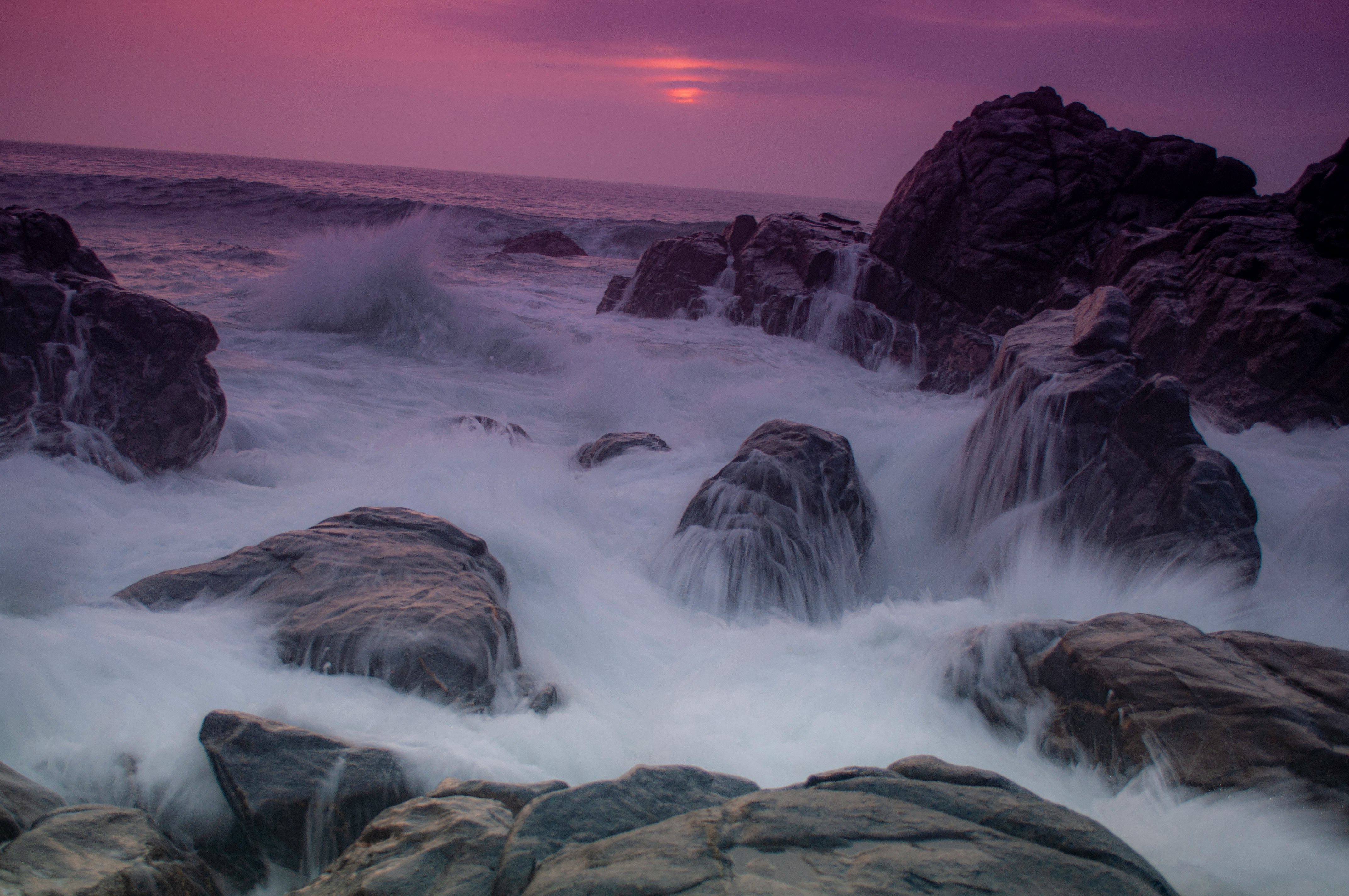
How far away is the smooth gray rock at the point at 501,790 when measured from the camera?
216cm

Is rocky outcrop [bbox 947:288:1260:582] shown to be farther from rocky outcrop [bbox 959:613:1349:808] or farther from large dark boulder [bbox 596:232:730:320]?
large dark boulder [bbox 596:232:730:320]

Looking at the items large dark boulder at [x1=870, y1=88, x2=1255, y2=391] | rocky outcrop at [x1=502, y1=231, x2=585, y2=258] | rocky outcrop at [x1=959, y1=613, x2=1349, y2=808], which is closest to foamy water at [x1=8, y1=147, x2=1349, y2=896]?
rocky outcrop at [x1=959, y1=613, x2=1349, y2=808]

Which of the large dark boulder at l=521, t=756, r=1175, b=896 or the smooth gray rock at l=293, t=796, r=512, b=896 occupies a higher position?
the large dark boulder at l=521, t=756, r=1175, b=896

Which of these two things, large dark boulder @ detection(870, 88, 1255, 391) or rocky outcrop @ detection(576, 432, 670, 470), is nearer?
rocky outcrop @ detection(576, 432, 670, 470)

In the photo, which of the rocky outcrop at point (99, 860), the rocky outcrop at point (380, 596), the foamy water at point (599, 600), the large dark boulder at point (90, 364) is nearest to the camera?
the rocky outcrop at point (99, 860)

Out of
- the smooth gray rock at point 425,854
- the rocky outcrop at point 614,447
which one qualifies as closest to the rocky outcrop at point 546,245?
the rocky outcrop at point 614,447

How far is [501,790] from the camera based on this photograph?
7.21 ft

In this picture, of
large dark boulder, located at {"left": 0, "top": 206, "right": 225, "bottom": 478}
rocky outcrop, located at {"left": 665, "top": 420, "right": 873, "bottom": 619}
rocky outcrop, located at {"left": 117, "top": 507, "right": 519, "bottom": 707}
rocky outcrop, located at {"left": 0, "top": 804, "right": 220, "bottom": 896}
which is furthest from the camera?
large dark boulder, located at {"left": 0, "top": 206, "right": 225, "bottom": 478}

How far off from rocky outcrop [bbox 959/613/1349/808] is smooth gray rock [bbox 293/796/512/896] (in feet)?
7.41

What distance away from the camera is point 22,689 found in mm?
2658

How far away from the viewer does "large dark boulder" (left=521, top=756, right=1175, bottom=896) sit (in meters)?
1.59

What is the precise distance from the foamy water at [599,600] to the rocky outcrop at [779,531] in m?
0.19

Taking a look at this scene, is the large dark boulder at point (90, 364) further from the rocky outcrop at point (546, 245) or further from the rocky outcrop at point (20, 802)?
the rocky outcrop at point (546, 245)

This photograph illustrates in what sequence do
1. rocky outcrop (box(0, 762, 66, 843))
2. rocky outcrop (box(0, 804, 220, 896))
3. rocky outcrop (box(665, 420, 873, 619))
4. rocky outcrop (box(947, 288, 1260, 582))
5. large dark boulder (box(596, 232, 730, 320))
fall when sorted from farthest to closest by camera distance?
large dark boulder (box(596, 232, 730, 320))
rocky outcrop (box(665, 420, 873, 619))
rocky outcrop (box(947, 288, 1260, 582))
rocky outcrop (box(0, 762, 66, 843))
rocky outcrop (box(0, 804, 220, 896))
